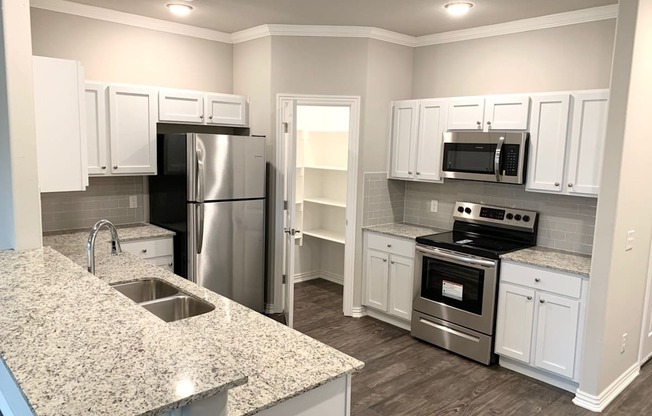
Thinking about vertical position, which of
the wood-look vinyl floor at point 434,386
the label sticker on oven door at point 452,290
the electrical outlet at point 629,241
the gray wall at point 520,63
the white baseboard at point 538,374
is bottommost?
the wood-look vinyl floor at point 434,386

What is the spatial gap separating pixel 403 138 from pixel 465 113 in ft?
2.28

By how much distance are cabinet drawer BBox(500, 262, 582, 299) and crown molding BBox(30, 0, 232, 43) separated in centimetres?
346

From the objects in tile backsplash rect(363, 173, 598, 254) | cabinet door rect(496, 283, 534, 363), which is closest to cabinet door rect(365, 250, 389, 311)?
tile backsplash rect(363, 173, 598, 254)

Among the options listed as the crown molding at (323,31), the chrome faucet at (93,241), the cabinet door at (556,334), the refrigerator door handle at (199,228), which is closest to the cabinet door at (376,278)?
the cabinet door at (556,334)

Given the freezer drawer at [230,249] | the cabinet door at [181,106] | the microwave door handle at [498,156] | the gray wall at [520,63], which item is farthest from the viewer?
the cabinet door at [181,106]

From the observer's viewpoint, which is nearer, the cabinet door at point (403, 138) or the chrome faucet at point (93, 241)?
the chrome faucet at point (93, 241)

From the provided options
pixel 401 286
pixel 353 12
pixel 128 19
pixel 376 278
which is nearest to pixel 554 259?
pixel 401 286

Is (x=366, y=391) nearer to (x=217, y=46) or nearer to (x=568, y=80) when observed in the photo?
(x=568, y=80)

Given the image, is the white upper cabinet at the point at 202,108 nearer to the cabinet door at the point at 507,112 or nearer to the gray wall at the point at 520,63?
the gray wall at the point at 520,63

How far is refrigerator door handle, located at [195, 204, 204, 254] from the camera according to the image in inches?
158

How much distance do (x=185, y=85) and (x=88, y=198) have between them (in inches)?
54.8

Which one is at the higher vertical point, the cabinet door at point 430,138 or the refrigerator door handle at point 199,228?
the cabinet door at point 430,138

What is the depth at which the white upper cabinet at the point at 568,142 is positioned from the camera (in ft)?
11.1

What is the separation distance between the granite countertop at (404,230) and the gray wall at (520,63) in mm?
1308
